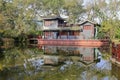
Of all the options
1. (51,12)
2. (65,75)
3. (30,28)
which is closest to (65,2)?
(51,12)

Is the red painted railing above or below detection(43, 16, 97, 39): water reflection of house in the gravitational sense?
below

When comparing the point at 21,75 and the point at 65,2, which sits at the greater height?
the point at 65,2

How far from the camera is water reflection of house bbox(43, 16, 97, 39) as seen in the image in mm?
57812

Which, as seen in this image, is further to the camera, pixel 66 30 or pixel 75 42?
pixel 66 30

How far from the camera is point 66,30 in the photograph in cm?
5853

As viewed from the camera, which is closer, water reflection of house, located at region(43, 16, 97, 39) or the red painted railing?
the red painted railing

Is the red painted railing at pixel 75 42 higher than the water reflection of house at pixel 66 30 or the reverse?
the reverse

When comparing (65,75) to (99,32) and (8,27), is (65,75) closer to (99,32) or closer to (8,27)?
(8,27)

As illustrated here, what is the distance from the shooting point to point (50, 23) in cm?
6169

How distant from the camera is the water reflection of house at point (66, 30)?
57812mm

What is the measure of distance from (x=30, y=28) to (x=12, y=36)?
210 inches

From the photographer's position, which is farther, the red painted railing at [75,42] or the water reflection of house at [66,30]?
the water reflection of house at [66,30]

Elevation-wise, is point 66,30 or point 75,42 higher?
point 66,30

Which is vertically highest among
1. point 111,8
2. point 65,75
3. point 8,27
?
point 111,8
